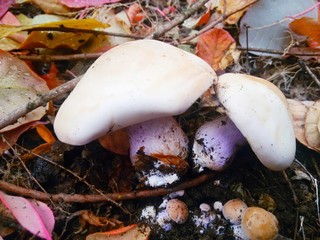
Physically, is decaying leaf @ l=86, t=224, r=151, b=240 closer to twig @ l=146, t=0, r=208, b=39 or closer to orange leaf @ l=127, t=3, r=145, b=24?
twig @ l=146, t=0, r=208, b=39

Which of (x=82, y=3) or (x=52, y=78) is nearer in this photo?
(x=52, y=78)

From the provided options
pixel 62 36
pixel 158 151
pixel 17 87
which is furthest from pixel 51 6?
pixel 158 151

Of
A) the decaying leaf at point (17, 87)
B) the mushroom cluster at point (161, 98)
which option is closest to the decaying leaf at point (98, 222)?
the mushroom cluster at point (161, 98)

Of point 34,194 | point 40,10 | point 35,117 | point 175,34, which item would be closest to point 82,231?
point 34,194

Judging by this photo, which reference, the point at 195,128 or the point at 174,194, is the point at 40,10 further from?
the point at 174,194

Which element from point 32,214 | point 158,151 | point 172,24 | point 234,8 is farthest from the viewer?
point 234,8

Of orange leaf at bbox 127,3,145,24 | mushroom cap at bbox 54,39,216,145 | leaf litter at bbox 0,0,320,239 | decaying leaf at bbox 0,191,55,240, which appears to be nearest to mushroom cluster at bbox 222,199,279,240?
leaf litter at bbox 0,0,320,239

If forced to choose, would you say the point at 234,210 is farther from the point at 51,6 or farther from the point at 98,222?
the point at 51,6
